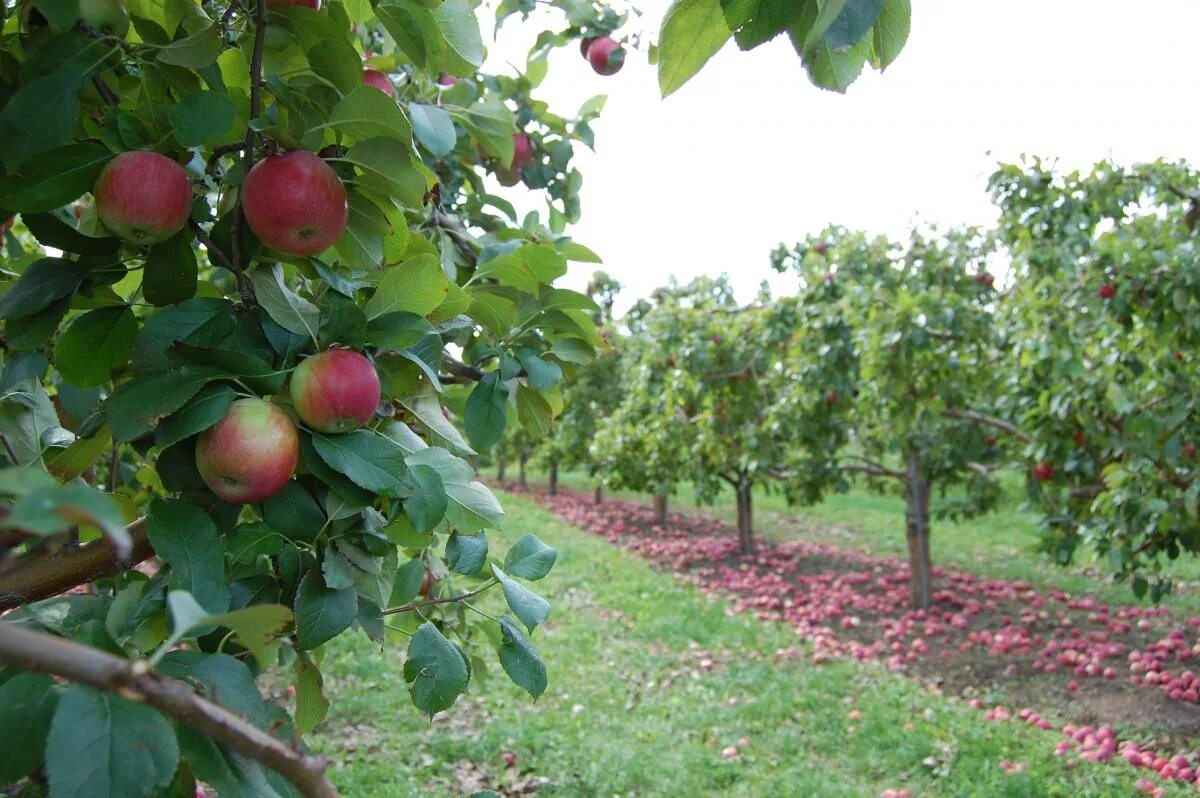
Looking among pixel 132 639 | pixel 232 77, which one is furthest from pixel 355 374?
pixel 232 77

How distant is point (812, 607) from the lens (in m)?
6.58

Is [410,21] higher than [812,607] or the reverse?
higher

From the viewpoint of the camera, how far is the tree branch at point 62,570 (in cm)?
90

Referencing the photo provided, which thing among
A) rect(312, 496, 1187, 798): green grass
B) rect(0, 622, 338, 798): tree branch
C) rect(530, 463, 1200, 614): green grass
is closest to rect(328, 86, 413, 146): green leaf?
rect(0, 622, 338, 798): tree branch

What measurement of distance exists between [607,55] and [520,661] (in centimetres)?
137

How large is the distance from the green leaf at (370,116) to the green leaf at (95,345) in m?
0.33

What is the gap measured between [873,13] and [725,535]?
1075 centimetres

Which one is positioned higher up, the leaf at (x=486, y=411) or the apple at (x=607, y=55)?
the apple at (x=607, y=55)

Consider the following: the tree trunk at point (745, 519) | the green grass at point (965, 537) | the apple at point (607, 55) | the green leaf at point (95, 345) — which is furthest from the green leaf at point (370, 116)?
the tree trunk at point (745, 519)

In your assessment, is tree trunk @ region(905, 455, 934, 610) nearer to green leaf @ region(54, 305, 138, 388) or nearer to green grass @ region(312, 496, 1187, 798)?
green grass @ region(312, 496, 1187, 798)

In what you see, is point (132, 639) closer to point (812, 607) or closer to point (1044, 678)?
point (1044, 678)

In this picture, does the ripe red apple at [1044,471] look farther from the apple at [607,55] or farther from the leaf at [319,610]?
the leaf at [319,610]

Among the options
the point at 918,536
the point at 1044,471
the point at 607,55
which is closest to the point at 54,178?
the point at 607,55

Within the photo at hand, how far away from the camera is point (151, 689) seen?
394 mm
